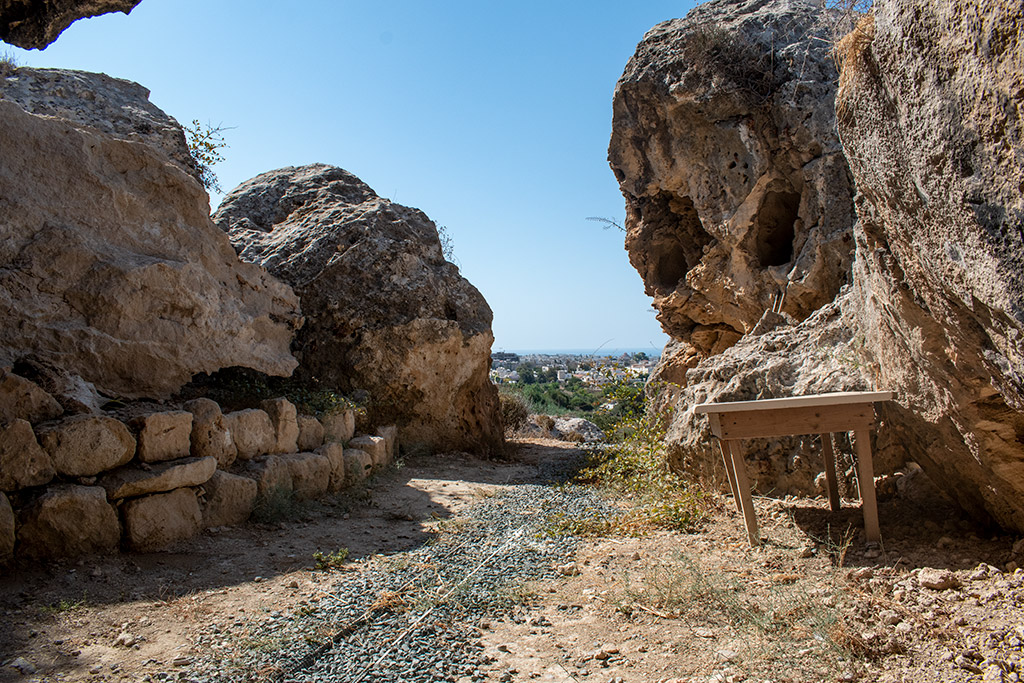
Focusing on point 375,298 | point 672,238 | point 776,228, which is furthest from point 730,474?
point 672,238

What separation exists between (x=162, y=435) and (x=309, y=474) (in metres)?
1.44

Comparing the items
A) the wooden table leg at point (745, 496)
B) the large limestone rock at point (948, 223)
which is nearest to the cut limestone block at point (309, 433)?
the wooden table leg at point (745, 496)

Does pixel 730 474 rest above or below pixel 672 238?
below

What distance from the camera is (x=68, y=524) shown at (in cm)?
389

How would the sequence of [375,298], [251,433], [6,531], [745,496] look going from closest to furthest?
[6,531], [745,496], [251,433], [375,298]

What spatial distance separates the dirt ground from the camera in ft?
8.52

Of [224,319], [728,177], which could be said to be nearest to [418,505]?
[224,319]

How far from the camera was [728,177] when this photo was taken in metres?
8.45

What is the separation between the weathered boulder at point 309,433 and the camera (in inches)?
242

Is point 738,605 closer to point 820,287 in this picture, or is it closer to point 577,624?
point 577,624

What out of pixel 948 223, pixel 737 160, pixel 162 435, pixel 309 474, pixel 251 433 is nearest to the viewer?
pixel 948 223

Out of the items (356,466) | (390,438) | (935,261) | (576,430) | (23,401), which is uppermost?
(935,261)

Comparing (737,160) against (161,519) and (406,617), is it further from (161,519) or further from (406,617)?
(161,519)

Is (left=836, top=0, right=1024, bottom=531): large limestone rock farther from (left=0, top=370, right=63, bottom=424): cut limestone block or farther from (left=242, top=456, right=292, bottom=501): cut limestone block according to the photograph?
(left=0, top=370, right=63, bottom=424): cut limestone block
